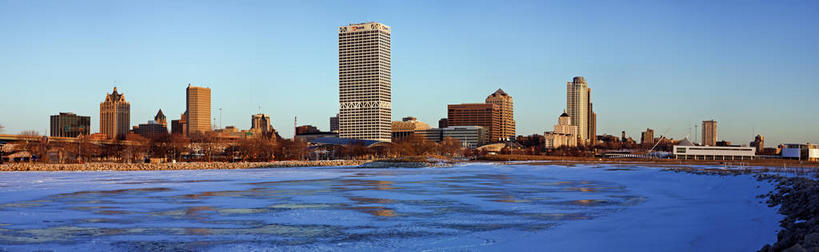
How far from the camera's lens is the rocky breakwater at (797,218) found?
1099 cm

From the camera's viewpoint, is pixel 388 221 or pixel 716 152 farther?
pixel 716 152

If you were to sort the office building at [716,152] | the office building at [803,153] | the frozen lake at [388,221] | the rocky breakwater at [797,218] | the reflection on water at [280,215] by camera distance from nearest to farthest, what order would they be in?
the rocky breakwater at [797,218] → the frozen lake at [388,221] → the reflection on water at [280,215] → the office building at [803,153] → the office building at [716,152]

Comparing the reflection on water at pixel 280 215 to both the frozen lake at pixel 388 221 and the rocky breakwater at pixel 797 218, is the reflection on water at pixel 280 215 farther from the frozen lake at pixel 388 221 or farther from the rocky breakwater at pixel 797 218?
the rocky breakwater at pixel 797 218

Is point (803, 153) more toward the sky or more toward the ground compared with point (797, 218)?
more toward the ground

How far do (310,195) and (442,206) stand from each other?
322 inches

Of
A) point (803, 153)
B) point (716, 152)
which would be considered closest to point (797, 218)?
point (803, 153)

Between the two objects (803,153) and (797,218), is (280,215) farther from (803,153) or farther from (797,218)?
(803,153)

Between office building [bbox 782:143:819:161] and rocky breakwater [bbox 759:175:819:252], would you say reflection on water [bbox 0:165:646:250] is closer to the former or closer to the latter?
rocky breakwater [bbox 759:175:819:252]

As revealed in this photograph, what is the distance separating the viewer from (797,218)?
1756 cm

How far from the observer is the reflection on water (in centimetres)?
1606

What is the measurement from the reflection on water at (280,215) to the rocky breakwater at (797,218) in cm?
550

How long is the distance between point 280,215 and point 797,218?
51.9ft

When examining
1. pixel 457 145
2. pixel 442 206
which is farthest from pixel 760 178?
pixel 457 145

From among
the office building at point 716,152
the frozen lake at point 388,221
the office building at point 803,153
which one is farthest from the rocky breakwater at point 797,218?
the office building at point 716,152
